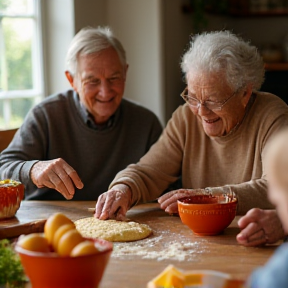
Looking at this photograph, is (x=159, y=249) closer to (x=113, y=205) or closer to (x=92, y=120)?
(x=113, y=205)

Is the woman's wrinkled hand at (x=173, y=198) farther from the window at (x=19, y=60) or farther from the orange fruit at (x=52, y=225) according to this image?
the window at (x=19, y=60)

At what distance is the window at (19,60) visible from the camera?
3.54 m

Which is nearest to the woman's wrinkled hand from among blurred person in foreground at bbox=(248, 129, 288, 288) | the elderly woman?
the elderly woman

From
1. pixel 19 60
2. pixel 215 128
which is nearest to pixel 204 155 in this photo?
pixel 215 128

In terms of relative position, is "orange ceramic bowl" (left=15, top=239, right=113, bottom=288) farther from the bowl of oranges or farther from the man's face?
the man's face

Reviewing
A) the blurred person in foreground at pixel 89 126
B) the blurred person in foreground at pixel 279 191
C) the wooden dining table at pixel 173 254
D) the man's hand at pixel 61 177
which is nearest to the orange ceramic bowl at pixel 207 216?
the wooden dining table at pixel 173 254

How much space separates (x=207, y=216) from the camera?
1.72 metres

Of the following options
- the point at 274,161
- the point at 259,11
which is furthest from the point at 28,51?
the point at 274,161

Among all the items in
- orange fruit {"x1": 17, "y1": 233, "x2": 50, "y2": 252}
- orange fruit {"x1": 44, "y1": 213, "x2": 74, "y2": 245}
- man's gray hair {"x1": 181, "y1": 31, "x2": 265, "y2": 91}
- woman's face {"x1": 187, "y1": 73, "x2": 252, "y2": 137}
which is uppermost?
man's gray hair {"x1": 181, "y1": 31, "x2": 265, "y2": 91}

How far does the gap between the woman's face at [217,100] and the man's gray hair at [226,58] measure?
1.0 inches

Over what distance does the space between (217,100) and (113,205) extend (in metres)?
0.58

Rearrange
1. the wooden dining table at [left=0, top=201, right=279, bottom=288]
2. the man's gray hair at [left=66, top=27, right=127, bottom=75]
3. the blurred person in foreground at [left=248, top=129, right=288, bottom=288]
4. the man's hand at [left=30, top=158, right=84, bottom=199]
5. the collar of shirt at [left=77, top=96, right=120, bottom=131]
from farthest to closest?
1. the collar of shirt at [left=77, top=96, right=120, bottom=131]
2. the man's gray hair at [left=66, top=27, right=127, bottom=75]
3. the man's hand at [left=30, top=158, right=84, bottom=199]
4. the wooden dining table at [left=0, top=201, right=279, bottom=288]
5. the blurred person in foreground at [left=248, top=129, right=288, bottom=288]

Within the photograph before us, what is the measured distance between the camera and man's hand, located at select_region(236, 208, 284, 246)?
1620mm

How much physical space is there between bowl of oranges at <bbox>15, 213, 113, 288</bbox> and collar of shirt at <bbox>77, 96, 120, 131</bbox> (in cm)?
162
